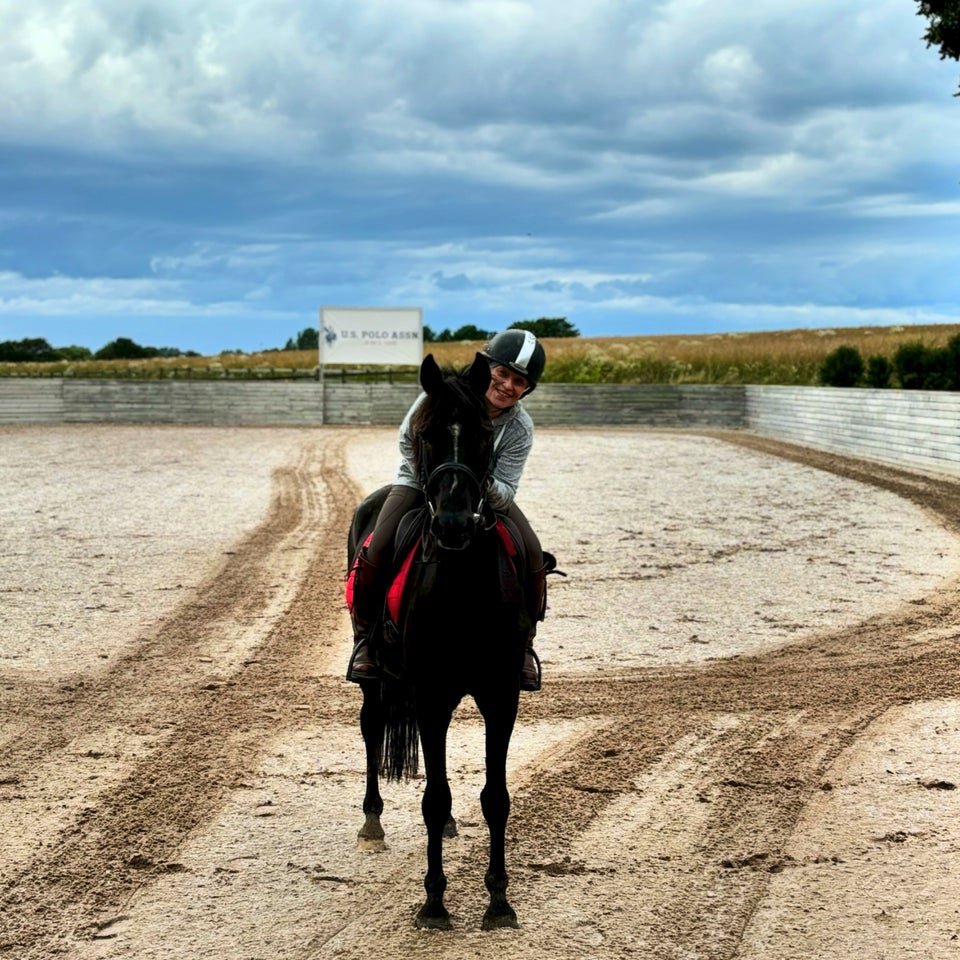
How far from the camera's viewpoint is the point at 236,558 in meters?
13.0

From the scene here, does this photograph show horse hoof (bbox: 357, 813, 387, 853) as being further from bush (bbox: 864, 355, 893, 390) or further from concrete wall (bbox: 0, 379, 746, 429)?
concrete wall (bbox: 0, 379, 746, 429)

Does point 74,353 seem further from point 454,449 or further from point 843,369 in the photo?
point 454,449

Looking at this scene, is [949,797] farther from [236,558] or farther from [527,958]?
[236,558]

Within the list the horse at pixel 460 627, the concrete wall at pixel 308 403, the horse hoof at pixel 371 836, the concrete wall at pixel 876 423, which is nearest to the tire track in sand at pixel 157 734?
the horse hoof at pixel 371 836

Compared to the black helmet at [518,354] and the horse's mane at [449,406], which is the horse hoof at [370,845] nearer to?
the horse's mane at [449,406]

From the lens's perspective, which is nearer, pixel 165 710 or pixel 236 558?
pixel 165 710

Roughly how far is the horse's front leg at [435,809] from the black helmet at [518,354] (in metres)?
1.37

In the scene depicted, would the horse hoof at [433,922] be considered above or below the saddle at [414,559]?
below

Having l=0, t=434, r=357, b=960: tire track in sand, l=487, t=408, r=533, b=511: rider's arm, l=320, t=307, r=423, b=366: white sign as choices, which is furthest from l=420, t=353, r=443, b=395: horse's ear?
l=320, t=307, r=423, b=366: white sign

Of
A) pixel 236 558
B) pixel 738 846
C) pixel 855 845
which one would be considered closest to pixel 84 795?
pixel 738 846

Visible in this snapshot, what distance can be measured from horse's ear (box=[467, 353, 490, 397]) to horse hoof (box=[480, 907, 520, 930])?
1973 mm

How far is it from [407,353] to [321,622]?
30.5m

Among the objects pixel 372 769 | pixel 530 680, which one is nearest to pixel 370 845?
pixel 372 769

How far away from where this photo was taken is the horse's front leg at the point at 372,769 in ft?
17.5
